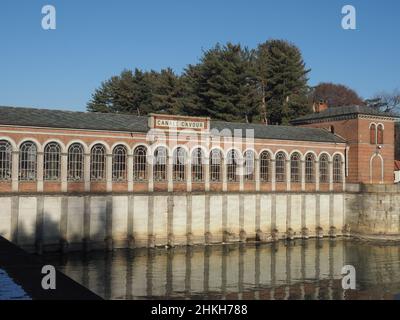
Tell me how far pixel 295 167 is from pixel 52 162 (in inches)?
836

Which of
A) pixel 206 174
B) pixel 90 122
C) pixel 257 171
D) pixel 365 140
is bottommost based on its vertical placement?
pixel 206 174

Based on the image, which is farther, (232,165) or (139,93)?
(139,93)

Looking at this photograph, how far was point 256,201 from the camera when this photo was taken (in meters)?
42.8

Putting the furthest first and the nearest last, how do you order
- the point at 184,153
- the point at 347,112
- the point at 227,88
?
1. the point at 227,88
2. the point at 347,112
3. the point at 184,153

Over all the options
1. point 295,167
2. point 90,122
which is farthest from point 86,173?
point 295,167

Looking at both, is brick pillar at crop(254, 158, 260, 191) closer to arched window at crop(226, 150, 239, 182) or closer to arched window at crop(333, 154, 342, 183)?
arched window at crop(226, 150, 239, 182)

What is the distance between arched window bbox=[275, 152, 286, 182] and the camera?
147 feet

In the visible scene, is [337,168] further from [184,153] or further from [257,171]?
[184,153]

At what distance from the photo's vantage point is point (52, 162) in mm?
34781

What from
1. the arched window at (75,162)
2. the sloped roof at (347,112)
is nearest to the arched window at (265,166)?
the sloped roof at (347,112)

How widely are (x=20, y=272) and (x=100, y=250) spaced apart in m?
21.7

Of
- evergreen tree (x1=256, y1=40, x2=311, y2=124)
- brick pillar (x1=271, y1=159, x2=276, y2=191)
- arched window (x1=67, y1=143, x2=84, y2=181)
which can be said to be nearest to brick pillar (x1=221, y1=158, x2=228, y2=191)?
brick pillar (x1=271, y1=159, x2=276, y2=191)

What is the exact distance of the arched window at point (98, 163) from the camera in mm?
36375
